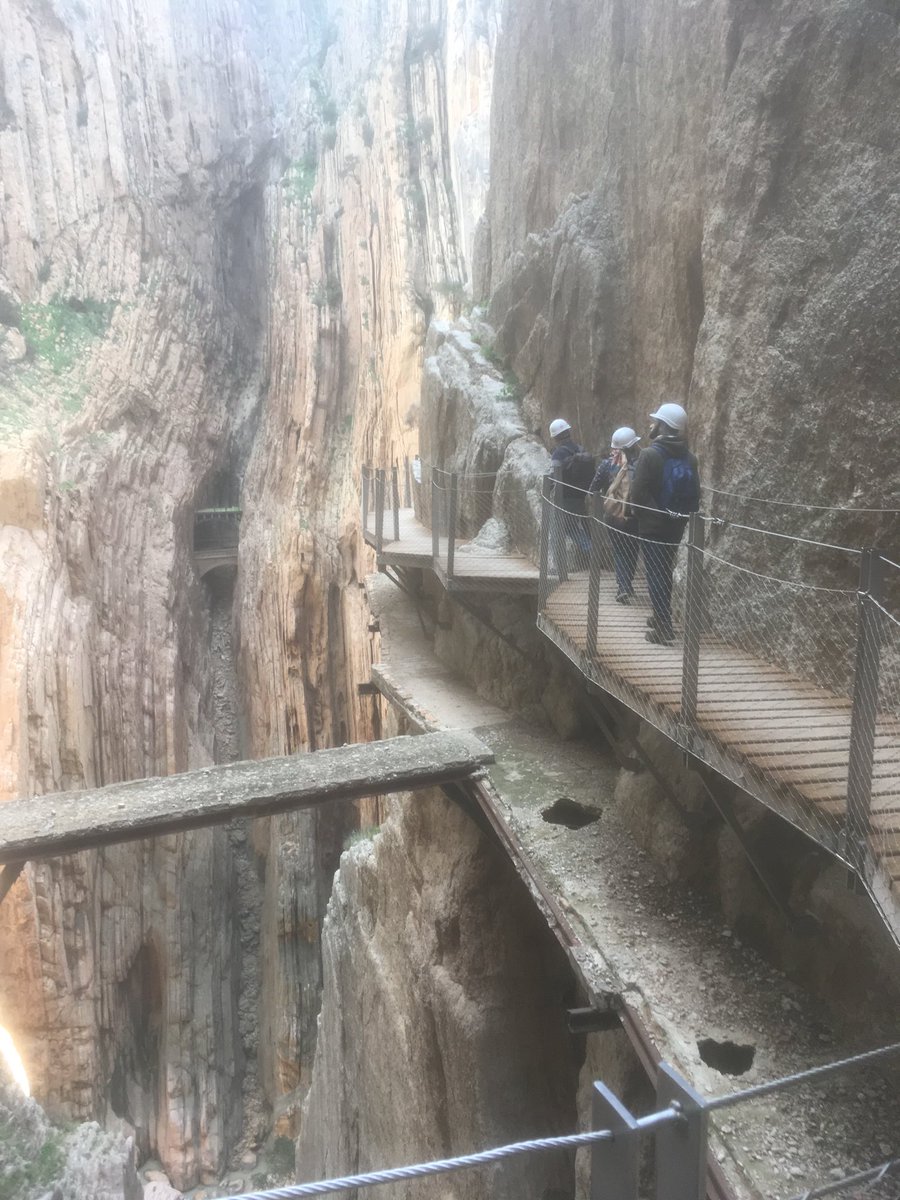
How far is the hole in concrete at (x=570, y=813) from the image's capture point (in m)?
6.04

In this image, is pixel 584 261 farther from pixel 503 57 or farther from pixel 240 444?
pixel 240 444

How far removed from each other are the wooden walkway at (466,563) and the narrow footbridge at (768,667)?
0.05 meters

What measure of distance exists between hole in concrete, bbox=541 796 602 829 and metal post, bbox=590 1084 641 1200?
4.07m

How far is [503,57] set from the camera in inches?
461

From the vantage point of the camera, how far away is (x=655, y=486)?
5.35 meters

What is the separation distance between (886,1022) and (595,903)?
1752 mm

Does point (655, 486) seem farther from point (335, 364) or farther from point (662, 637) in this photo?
point (335, 364)

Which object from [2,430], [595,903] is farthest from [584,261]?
[2,430]

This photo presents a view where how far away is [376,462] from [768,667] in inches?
582

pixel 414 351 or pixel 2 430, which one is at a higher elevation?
pixel 414 351

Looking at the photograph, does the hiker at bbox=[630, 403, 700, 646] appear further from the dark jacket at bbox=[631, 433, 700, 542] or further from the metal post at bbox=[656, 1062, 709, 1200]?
the metal post at bbox=[656, 1062, 709, 1200]

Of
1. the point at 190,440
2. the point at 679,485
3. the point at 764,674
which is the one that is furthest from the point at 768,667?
the point at 190,440

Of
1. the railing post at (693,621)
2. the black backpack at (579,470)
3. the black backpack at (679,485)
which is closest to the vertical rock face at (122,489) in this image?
the black backpack at (579,470)

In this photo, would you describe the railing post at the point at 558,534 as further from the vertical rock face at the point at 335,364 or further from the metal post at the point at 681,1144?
the vertical rock face at the point at 335,364
